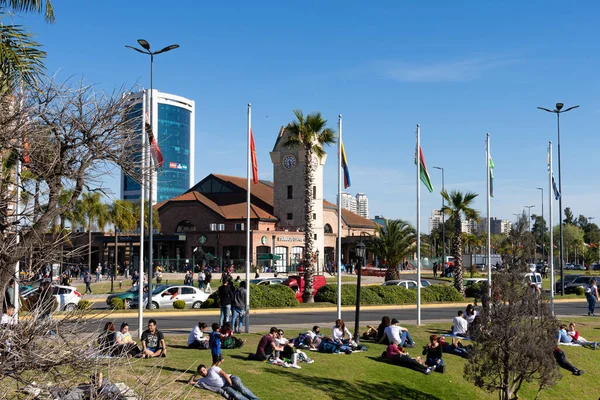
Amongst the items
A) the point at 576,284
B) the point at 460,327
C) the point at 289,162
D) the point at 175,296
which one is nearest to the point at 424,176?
the point at 460,327

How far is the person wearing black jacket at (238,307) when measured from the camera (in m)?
20.8

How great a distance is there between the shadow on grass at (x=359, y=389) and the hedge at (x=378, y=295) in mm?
16952

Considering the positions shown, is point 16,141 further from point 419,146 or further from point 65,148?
point 419,146

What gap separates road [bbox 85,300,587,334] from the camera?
81.4 feet

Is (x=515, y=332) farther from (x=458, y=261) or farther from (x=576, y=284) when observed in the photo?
(x=576, y=284)

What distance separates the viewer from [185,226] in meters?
76.0

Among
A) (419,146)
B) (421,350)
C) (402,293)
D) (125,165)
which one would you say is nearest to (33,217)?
(125,165)

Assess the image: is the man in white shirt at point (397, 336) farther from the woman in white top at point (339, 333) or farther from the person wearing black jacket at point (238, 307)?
the person wearing black jacket at point (238, 307)

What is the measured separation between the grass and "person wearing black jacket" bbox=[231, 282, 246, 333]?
0.72m

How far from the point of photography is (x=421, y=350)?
21.3 metres

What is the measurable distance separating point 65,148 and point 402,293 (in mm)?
30786

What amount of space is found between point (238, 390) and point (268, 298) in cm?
1840

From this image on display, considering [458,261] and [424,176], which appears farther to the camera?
[458,261]

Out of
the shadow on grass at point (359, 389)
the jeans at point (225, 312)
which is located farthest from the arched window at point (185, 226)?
the shadow on grass at point (359, 389)
